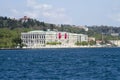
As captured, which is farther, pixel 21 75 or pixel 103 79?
pixel 21 75

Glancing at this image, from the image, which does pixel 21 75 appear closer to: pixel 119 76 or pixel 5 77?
pixel 5 77

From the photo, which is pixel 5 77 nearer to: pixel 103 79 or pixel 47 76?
pixel 47 76

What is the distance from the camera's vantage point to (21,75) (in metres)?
52.0

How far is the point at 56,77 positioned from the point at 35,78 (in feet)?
6.85

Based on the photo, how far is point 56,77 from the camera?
49.6 metres

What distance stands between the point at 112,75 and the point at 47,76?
6.25 metres

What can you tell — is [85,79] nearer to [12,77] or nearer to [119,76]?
[119,76]

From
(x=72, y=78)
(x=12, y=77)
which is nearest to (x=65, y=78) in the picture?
(x=72, y=78)

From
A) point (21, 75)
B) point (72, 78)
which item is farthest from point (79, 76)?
point (21, 75)

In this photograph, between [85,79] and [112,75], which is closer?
[85,79]

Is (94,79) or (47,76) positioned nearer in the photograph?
(94,79)

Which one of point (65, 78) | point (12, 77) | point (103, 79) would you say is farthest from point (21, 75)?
point (103, 79)

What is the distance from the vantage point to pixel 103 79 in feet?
157

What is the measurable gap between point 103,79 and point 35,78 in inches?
244
